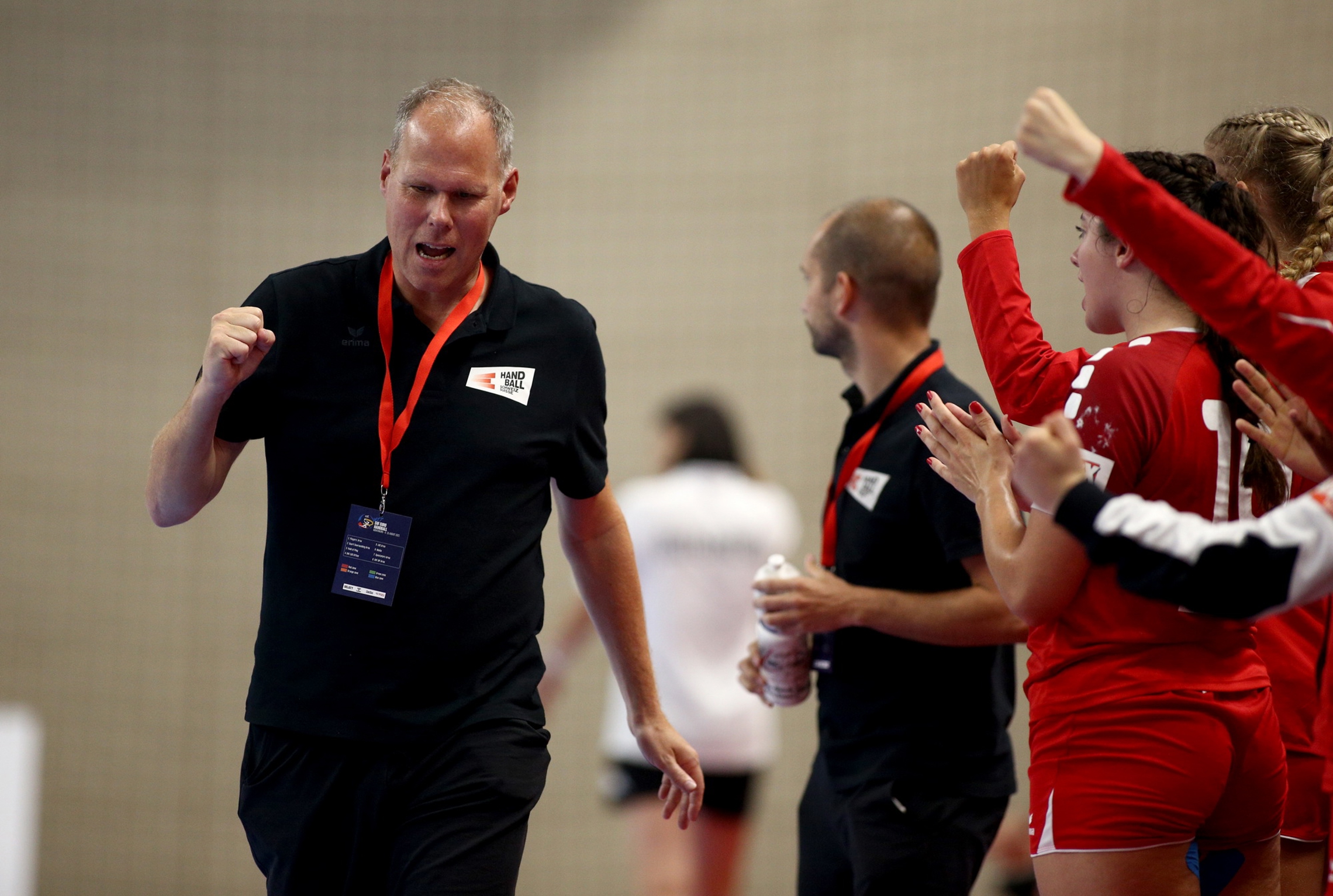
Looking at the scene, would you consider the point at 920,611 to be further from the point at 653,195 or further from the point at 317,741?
the point at 653,195

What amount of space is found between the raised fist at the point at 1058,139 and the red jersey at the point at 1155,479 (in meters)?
0.43

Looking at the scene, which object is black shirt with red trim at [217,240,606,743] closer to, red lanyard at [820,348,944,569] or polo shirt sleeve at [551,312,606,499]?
polo shirt sleeve at [551,312,606,499]

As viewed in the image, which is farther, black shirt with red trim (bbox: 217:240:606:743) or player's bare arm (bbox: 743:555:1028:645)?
player's bare arm (bbox: 743:555:1028:645)

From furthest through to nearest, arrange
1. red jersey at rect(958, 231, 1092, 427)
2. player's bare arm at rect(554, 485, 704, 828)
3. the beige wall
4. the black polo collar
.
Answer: the beige wall < the black polo collar < player's bare arm at rect(554, 485, 704, 828) < red jersey at rect(958, 231, 1092, 427)

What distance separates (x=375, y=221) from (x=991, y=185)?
474cm

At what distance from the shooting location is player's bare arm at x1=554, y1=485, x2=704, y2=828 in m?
2.64

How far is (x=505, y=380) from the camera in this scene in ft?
8.02

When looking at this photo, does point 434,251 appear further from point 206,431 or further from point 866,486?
point 866,486

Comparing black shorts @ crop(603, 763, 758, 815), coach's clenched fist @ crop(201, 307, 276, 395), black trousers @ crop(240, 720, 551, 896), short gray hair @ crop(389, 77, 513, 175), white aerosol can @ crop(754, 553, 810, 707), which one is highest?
Answer: short gray hair @ crop(389, 77, 513, 175)

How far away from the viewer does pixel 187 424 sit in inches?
87.5

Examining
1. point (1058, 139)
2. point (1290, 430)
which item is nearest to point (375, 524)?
→ point (1058, 139)

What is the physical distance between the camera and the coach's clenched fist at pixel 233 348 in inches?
82.4

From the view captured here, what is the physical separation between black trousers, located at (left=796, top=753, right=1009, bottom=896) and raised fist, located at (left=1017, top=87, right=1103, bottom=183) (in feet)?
5.22

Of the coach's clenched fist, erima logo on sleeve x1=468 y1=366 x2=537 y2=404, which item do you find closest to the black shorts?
erima logo on sleeve x1=468 y1=366 x2=537 y2=404
